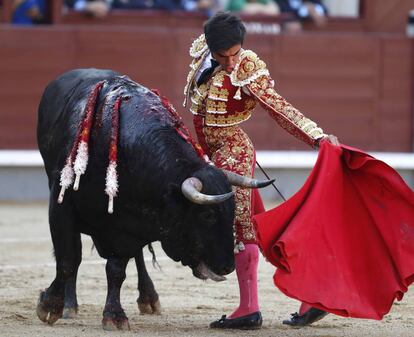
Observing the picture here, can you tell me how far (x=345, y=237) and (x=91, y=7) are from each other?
6017mm

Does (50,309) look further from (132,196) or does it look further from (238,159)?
(238,159)

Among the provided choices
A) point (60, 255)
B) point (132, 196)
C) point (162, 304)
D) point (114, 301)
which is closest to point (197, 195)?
point (132, 196)

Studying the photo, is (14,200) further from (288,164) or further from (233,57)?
(233,57)

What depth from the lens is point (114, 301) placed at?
176 inches

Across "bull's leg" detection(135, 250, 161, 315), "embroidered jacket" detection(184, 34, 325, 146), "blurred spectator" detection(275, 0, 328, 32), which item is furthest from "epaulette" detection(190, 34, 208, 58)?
"blurred spectator" detection(275, 0, 328, 32)

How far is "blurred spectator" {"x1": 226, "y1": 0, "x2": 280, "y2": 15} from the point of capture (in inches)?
403

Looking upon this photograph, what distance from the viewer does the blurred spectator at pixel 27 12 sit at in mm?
Result: 9828

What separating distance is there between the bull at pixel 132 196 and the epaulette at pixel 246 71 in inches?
11.9

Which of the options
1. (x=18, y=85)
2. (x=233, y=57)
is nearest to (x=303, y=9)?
(x=18, y=85)

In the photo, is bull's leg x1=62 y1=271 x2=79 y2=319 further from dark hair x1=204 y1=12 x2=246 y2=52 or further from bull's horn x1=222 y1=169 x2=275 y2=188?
dark hair x1=204 y1=12 x2=246 y2=52

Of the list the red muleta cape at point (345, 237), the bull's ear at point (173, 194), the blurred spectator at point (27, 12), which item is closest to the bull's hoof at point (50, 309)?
the bull's ear at point (173, 194)

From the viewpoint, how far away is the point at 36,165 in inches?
385

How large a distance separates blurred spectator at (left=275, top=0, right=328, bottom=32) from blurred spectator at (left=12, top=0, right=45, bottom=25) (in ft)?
6.74

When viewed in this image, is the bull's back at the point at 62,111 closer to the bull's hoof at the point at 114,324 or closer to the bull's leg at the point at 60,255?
the bull's leg at the point at 60,255
